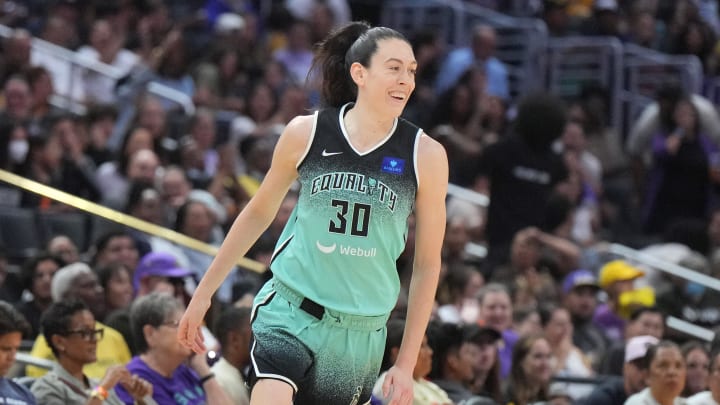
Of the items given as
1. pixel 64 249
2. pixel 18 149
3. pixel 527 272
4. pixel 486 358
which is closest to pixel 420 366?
pixel 486 358

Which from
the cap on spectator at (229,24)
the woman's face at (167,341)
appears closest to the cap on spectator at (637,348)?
the woman's face at (167,341)

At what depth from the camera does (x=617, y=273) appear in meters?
12.5

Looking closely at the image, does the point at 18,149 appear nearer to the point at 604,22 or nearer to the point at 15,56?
the point at 15,56

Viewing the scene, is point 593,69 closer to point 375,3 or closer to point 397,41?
point 375,3

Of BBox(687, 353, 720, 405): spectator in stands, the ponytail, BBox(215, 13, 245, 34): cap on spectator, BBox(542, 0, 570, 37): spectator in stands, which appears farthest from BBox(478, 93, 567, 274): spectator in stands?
the ponytail

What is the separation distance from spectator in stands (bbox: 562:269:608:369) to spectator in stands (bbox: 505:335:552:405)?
2109 millimetres

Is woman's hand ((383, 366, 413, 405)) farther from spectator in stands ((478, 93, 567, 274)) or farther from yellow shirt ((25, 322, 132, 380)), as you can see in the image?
spectator in stands ((478, 93, 567, 274))

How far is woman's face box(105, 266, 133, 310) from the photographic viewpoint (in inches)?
383

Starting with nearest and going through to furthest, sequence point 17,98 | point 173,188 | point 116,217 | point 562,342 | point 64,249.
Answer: point 64,249
point 562,342
point 116,217
point 173,188
point 17,98

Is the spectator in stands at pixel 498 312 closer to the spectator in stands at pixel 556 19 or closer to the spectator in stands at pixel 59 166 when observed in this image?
the spectator in stands at pixel 59 166

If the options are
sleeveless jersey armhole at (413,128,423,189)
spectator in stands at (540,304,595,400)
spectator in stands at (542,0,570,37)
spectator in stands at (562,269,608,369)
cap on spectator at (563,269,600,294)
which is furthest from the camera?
spectator in stands at (542,0,570,37)

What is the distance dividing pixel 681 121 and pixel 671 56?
2.81 metres

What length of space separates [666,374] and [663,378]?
0.04m

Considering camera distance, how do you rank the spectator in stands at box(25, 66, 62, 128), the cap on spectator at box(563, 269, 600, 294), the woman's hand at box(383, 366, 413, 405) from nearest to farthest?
the woman's hand at box(383, 366, 413, 405) < the cap on spectator at box(563, 269, 600, 294) < the spectator in stands at box(25, 66, 62, 128)
